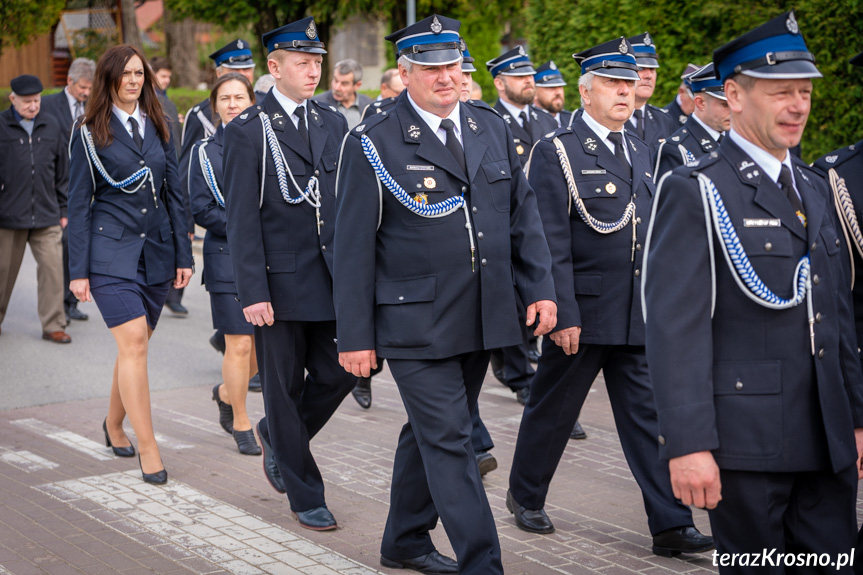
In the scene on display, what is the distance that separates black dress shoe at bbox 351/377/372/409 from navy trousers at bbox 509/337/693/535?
105 inches

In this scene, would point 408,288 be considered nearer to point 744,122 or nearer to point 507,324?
point 507,324

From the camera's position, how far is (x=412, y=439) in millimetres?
4742

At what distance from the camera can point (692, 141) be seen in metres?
5.73

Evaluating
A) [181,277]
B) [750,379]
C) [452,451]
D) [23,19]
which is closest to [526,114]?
[181,277]

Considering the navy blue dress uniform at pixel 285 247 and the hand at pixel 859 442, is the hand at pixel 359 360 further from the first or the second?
the hand at pixel 859 442

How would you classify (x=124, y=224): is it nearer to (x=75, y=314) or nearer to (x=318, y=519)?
(x=318, y=519)

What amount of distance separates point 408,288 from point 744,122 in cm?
158

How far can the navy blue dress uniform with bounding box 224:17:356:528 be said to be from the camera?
17.6 ft

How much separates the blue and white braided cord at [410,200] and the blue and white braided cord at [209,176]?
8.60 ft

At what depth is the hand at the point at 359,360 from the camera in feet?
14.5

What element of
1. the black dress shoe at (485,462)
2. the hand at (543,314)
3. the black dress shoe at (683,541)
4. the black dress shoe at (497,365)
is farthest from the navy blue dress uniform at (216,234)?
the black dress shoe at (683,541)

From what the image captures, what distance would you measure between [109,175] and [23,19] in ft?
42.1

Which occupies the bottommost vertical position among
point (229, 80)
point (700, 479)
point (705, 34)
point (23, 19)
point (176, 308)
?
point (176, 308)

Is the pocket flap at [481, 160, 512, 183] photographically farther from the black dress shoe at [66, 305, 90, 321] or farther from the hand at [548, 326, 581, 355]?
the black dress shoe at [66, 305, 90, 321]
